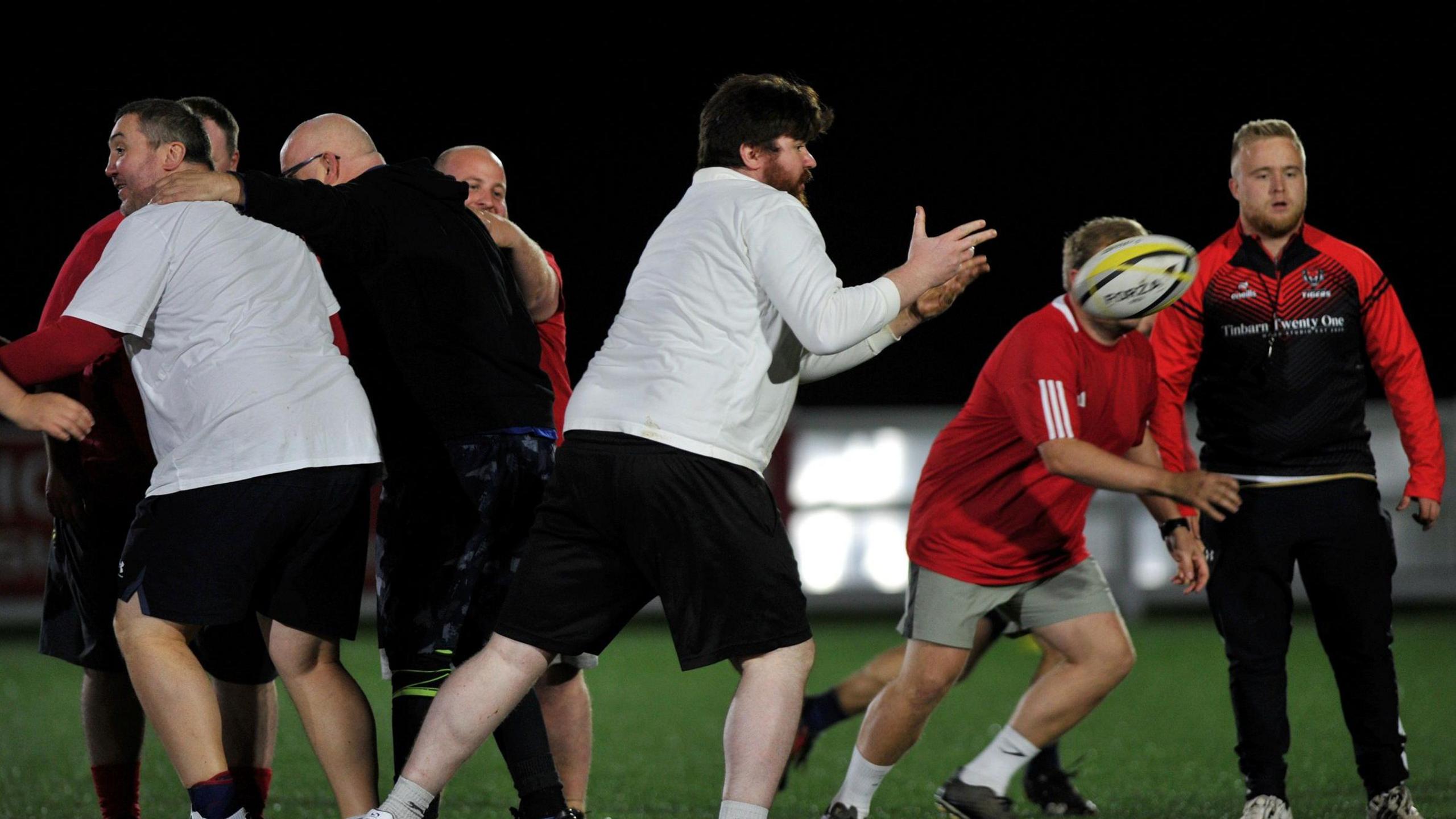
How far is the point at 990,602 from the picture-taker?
498 cm

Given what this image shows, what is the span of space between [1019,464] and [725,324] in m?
1.57

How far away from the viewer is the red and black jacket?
4.88 meters

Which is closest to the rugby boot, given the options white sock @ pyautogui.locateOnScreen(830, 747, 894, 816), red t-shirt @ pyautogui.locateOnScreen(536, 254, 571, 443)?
white sock @ pyautogui.locateOnScreen(830, 747, 894, 816)

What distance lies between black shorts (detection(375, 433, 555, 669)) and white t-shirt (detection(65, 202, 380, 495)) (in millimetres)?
312

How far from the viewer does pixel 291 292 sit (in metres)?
4.02

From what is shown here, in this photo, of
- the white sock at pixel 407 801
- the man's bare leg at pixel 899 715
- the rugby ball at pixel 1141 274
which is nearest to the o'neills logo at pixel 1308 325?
the rugby ball at pixel 1141 274

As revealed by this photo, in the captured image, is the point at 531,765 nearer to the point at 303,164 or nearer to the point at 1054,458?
the point at 1054,458

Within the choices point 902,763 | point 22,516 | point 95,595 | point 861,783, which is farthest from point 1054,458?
point 22,516

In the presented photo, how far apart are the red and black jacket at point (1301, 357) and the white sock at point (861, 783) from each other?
53.9 inches

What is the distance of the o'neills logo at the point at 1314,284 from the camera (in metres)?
4.89

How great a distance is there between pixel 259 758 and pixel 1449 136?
15.8 m

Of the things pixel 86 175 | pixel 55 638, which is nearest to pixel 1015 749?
pixel 55 638

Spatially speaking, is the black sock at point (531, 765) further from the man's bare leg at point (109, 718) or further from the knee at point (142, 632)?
the man's bare leg at point (109, 718)

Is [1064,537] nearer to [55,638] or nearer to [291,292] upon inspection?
[291,292]
